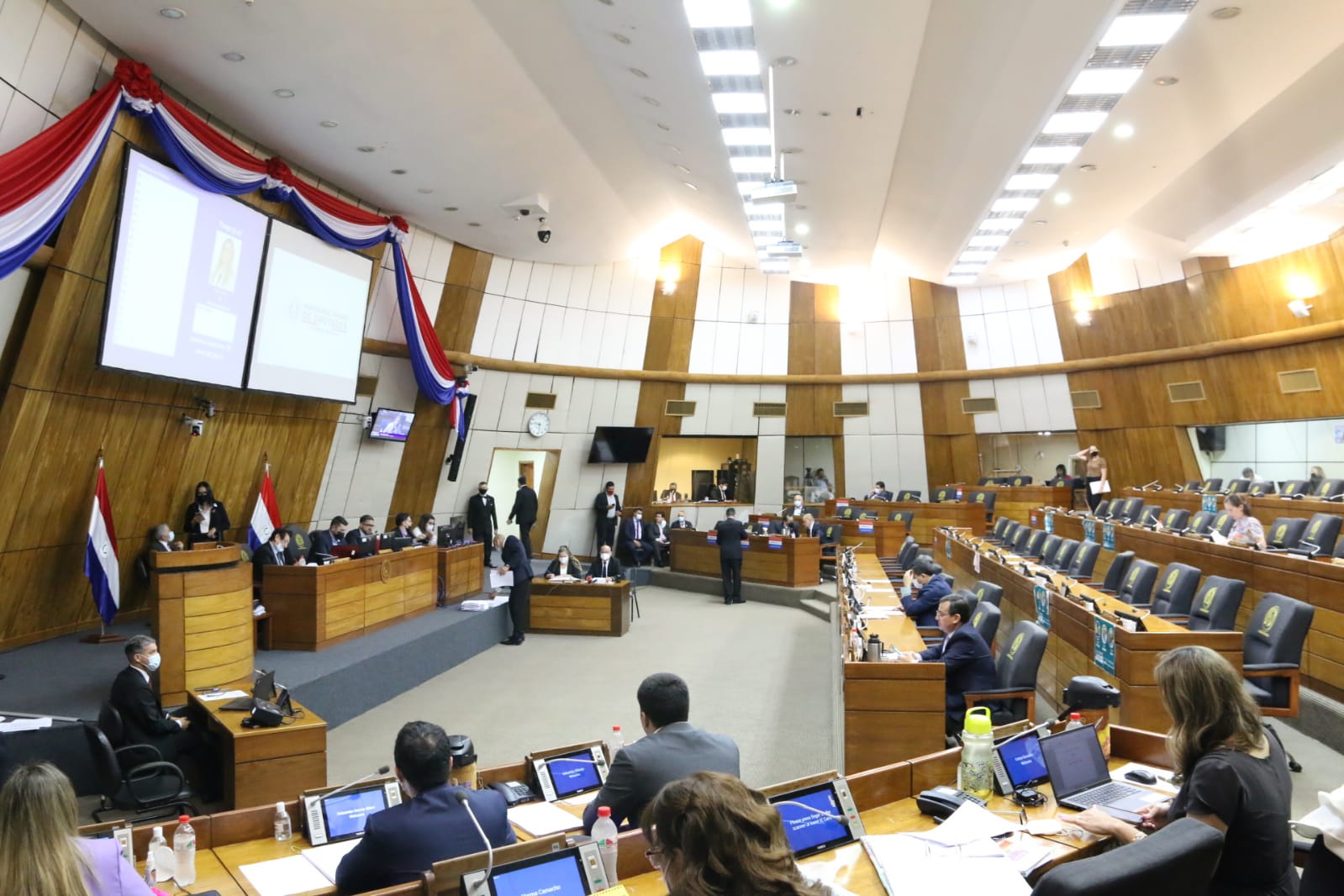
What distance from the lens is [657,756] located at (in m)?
2.40

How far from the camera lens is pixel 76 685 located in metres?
5.43

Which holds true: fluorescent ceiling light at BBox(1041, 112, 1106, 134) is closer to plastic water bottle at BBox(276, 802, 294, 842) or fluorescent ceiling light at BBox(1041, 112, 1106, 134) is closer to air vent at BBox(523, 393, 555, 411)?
plastic water bottle at BBox(276, 802, 294, 842)

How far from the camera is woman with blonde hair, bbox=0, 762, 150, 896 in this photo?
1.64 metres

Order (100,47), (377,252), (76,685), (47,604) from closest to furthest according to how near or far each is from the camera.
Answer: (76,685)
(100,47)
(47,604)
(377,252)

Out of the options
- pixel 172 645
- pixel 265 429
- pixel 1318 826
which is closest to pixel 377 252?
pixel 265 429

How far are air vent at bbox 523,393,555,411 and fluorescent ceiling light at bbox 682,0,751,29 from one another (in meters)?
7.84

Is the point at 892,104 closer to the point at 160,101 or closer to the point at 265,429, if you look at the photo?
the point at 160,101

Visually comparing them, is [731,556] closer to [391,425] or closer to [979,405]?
[391,425]

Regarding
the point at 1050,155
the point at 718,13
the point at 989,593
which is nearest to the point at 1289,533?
the point at 989,593

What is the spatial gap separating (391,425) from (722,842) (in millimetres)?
10285

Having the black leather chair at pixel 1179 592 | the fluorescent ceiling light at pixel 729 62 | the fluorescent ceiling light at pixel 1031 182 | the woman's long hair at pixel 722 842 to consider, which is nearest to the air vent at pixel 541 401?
the fluorescent ceiling light at pixel 729 62

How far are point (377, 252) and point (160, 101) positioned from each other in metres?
3.88

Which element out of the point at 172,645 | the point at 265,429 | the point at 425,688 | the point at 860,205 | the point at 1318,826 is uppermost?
the point at 860,205

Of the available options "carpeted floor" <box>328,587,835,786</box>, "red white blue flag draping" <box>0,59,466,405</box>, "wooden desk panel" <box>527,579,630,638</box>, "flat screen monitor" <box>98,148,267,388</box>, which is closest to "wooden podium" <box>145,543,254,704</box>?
"carpeted floor" <box>328,587,835,786</box>
